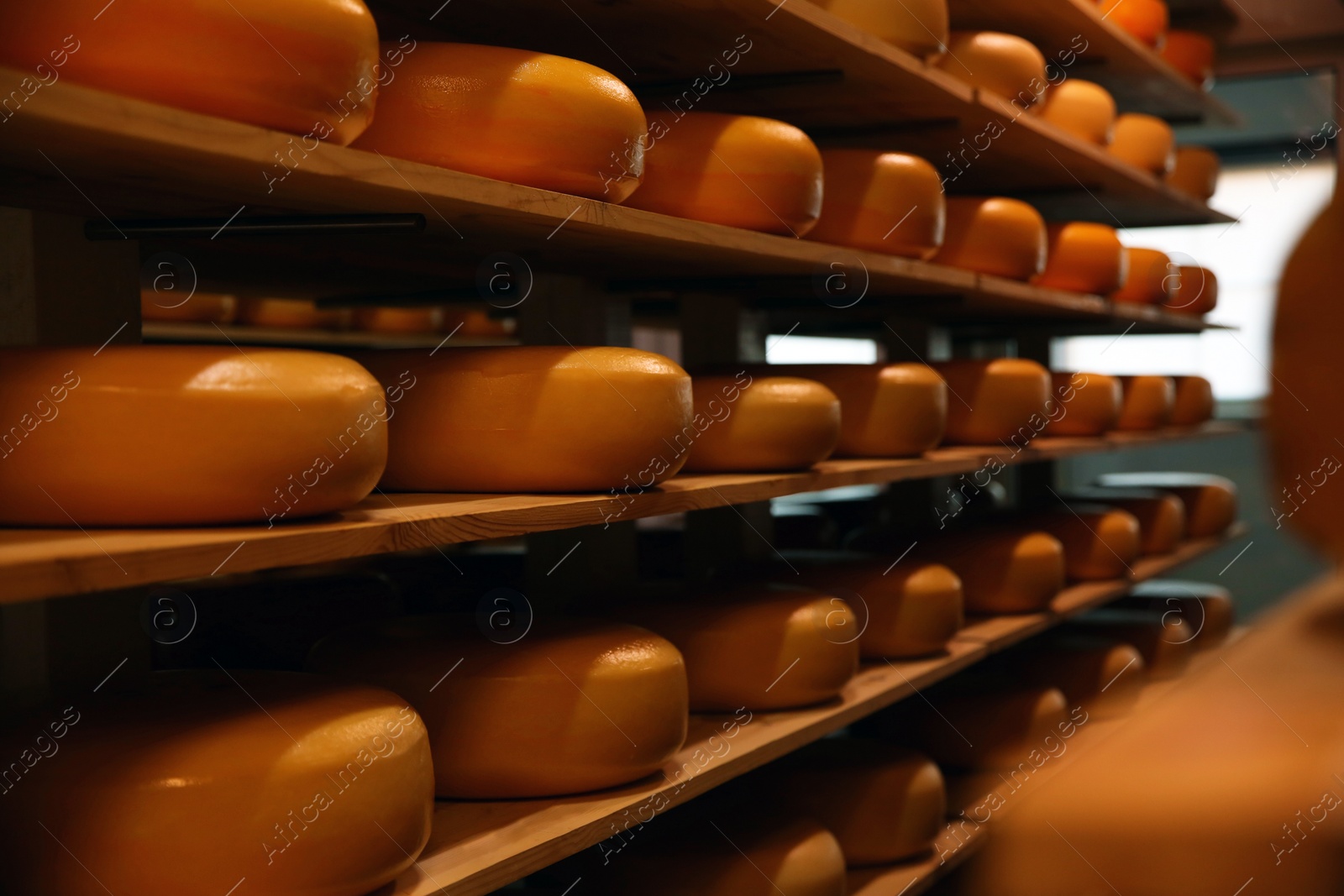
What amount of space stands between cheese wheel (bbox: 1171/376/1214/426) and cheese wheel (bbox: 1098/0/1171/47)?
3.43ft

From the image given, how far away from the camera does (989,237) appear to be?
2613 millimetres

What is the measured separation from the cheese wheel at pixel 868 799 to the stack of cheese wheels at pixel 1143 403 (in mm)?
1574

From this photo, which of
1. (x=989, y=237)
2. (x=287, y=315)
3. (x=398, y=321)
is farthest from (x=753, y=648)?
(x=398, y=321)

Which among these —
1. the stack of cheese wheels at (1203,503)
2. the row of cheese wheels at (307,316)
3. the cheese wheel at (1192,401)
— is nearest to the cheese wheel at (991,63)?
the row of cheese wheels at (307,316)

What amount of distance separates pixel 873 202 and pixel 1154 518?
1939 millimetres

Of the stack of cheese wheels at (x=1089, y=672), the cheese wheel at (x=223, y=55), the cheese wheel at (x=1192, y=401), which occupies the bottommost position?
the stack of cheese wheels at (x=1089, y=672)

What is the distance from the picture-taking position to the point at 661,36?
1.86 meters

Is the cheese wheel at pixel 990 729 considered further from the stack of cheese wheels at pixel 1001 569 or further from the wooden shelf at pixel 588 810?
the wooden shelf at pixel 588 810

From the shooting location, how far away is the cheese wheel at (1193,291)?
150 inches

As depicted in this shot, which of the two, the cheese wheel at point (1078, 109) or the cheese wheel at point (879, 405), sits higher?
the cheese wheel at point (1078, 109)

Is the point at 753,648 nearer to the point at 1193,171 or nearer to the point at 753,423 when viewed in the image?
the point at 753,423

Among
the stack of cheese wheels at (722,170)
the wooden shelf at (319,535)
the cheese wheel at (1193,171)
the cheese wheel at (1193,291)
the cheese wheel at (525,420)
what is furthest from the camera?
the cheese wheel at (1193,171)

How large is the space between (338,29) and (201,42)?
0.13 meters

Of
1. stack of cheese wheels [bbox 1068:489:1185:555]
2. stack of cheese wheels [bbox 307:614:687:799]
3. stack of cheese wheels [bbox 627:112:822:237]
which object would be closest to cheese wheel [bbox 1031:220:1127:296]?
stack of cheese wheels [bbox 1068:489:1185:555]
